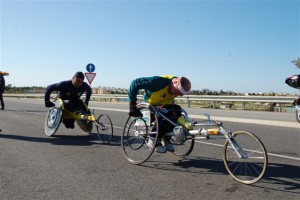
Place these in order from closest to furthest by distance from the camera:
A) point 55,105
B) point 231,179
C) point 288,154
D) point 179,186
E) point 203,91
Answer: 1. point 179,186
2. point 231,179
3. point 288,154
4. point 55,105
5. point 203,91

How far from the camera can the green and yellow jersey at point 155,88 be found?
20.2 feet

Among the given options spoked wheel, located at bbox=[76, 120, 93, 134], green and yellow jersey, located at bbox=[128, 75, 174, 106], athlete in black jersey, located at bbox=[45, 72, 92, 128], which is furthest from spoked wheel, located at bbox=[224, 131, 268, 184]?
spoked wheel, located at bbox=[76, 120, 93, 134]

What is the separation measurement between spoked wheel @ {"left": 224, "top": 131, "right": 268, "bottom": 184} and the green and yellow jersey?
1610 mm

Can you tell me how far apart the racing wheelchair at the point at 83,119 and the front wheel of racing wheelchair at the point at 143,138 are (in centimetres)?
175

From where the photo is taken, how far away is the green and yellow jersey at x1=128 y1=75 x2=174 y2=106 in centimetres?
615

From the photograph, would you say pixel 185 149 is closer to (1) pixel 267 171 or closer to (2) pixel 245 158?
(1) pixel 267 171

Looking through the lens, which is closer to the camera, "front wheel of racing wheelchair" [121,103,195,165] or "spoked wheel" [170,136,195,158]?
"front wheel of racing wheelchair" [121,103,195,165]

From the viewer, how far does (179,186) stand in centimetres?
477

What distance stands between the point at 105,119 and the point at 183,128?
3.31m

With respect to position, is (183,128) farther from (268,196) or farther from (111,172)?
(268,196)

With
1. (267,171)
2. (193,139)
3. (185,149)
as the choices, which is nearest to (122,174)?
(193,139)

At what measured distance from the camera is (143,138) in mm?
6387

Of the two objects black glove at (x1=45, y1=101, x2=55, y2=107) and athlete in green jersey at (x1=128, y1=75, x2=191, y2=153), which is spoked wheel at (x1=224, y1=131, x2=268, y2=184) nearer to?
athlete in green jersey at (x1=128, y1=75, x2=191, y2=153)

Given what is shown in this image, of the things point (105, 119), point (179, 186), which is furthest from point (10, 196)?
point (105, 119)
